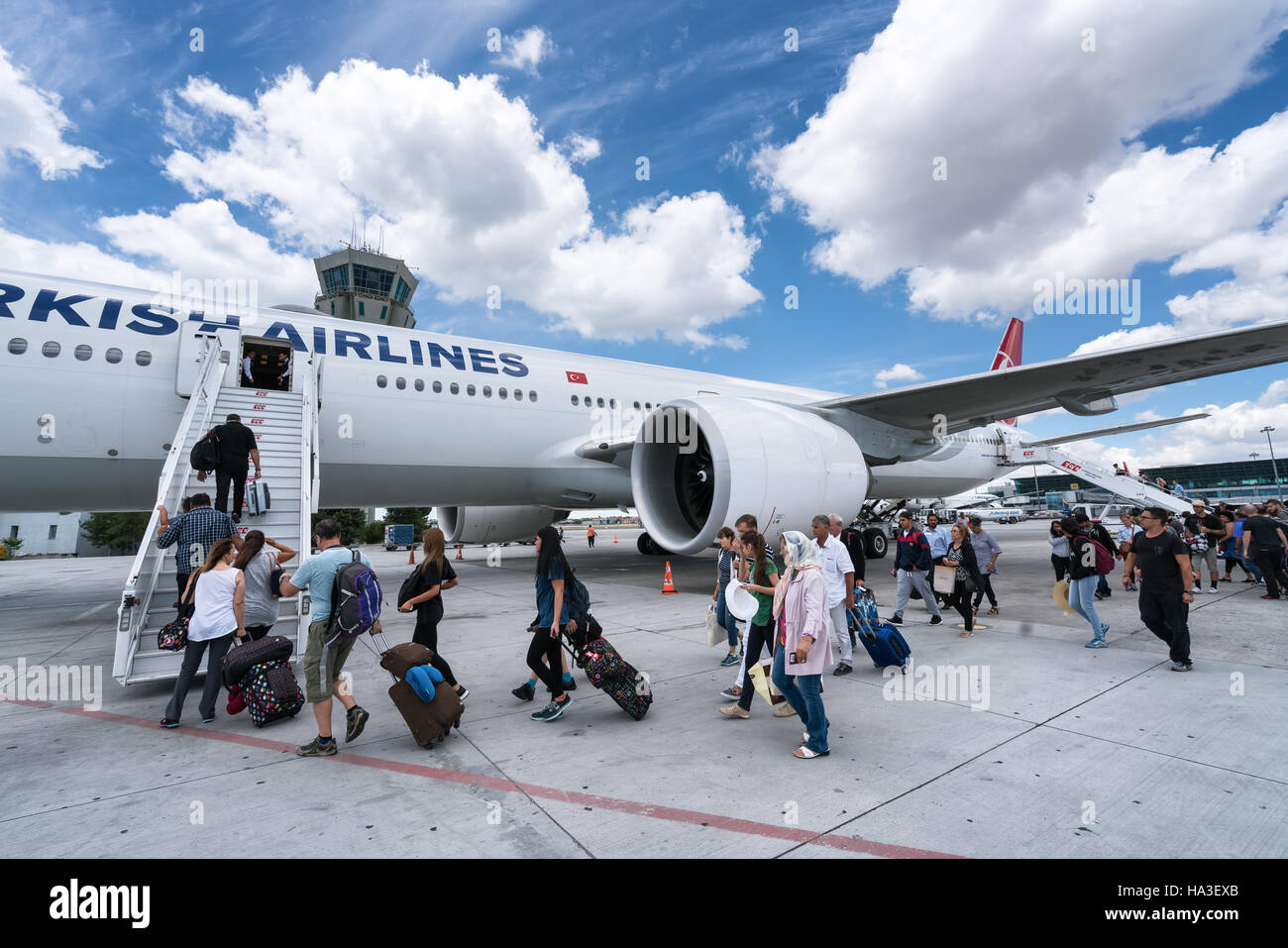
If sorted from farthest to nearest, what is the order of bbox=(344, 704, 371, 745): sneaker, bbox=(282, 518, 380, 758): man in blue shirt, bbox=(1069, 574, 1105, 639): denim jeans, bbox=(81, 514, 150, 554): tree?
1. bbox=(81, 514, 150, 554): tree
2. bbox=(1069, 574, 1105, 639): denim jeans
3. bbox=(344, 704, 371, 745): sneaker
4. bbox=(282, 518, 380, 758): man in blue shirt

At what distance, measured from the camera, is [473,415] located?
1035cm

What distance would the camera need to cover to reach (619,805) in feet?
9.35

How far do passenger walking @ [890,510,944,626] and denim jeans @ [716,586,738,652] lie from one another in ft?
8.63

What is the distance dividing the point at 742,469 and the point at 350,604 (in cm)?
548

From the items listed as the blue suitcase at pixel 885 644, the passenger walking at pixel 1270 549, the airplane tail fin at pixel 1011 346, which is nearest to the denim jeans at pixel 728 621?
the blue suitcase at pixel 885 644

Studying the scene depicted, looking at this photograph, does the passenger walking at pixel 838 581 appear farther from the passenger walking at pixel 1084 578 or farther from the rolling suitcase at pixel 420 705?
the rolling suitcase at pixel 420 705

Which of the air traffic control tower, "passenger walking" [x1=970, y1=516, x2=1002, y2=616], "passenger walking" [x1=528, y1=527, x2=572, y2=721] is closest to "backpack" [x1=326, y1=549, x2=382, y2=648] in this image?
"passenger walking" [x1=528, y1=527, x2=572, y2=721]

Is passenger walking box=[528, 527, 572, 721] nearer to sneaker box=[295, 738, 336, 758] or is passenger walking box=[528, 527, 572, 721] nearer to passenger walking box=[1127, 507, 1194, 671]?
sneaker box=[295, 738, 336, 758]

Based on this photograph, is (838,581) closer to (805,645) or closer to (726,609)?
(726,609)

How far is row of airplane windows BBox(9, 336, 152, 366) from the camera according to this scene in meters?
7.20

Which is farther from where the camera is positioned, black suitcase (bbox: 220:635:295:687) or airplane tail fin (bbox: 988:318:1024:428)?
airplane tail fin (bbox: 988:318:1024:428)
